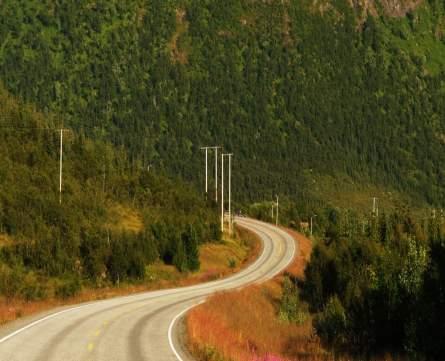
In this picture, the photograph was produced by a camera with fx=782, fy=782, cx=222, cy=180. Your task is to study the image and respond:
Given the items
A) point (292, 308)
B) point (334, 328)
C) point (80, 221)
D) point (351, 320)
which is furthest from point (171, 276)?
point (351, 320)

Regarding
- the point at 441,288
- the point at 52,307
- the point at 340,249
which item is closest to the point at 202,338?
the point at 441,288

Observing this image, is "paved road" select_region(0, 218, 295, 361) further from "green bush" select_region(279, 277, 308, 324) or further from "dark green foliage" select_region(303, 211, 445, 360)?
"dark green foliage" select_region(303, 211, 445, 360)

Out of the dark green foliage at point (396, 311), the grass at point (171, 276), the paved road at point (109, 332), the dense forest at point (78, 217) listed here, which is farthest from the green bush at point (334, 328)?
the dense forest at point (78, 217)

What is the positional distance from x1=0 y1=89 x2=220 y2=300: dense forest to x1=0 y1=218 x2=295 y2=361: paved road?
8697 millimetres

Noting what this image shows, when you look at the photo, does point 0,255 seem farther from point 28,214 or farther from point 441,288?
point 441,288

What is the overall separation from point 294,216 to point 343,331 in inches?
5227

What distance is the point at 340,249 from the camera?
60062 millimetres

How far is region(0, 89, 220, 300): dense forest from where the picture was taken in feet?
200

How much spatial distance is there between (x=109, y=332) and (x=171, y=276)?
41.9 m

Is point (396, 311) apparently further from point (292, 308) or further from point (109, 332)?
point (292, 308)

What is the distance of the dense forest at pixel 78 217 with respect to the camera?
61094 mm

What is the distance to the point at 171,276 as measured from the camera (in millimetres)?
72875

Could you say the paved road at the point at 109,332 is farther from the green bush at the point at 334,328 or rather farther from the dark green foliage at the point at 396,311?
the dark green foliage at the point at 396,311

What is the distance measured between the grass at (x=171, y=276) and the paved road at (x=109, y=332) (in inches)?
87.4
